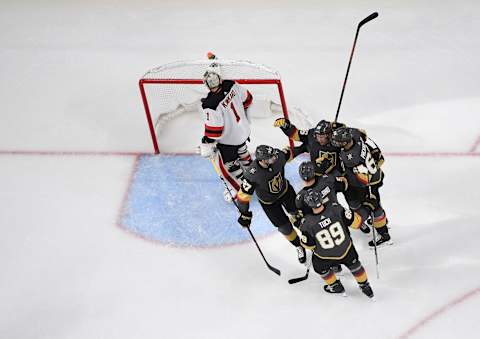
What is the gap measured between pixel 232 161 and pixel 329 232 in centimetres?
124

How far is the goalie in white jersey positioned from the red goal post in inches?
14.6

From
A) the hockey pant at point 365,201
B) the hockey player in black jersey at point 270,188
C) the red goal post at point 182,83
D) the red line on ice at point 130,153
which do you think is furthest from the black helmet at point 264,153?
the red line on ice at point 130,153

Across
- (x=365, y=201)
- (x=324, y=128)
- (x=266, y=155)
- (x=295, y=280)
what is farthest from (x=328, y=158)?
(x=295, y=280)

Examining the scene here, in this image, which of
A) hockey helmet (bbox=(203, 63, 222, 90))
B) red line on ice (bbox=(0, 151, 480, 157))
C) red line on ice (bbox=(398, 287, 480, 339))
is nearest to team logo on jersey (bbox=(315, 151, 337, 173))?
hockey helmet (bbox=(203, 63, 222, 90))

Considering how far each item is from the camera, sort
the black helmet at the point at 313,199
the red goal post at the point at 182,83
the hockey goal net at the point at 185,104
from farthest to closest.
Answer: the hockey goal net at the point at 185,104 < the red goal post at the point at 182,83 < the black helmet at the point at 313,199

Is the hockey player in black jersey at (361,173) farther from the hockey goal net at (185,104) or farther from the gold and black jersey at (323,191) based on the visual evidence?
the hockey goal net at (185,104)

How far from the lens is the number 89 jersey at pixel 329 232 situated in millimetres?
3270

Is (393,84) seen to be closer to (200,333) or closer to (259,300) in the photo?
(259,300)

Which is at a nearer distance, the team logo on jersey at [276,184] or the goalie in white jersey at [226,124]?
the team logo on jersey at [276,184]

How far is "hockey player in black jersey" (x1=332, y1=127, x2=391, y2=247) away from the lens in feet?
11.5

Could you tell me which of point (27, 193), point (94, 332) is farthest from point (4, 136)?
point (94, 332)

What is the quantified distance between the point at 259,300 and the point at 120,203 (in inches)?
54.2

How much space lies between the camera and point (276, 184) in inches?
143

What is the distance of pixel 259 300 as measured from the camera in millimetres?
3842
